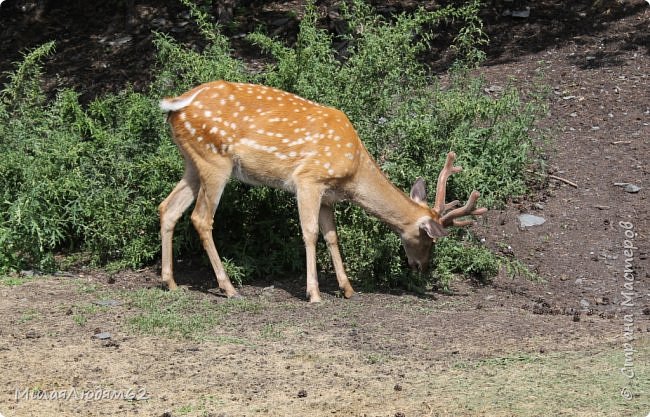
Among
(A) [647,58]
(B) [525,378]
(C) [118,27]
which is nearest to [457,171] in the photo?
(B) [525,378]

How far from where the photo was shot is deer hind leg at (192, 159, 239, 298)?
8.34m

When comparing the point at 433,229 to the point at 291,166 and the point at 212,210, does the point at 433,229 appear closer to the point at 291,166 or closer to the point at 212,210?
the point at 291,166

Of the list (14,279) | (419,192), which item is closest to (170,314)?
(14,279)

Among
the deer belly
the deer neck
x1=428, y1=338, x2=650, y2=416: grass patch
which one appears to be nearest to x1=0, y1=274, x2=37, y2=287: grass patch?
the deer belly

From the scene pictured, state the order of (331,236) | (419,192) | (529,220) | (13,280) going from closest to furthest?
(13,280) < (331,236) < (419,192) < (529,220)

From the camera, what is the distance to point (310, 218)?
8320mm

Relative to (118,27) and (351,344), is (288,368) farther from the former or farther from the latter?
(118,27)

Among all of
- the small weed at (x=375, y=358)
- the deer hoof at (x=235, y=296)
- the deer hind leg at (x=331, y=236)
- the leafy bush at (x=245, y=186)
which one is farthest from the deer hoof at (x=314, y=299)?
the small weed at (x=375, y=358)

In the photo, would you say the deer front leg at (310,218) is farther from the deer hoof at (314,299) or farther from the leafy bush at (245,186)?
the leafy bush at (245,186)

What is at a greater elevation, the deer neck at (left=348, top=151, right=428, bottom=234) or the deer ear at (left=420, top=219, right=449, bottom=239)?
the deer neck at (left=348, top=151, right=428, bottom=234)

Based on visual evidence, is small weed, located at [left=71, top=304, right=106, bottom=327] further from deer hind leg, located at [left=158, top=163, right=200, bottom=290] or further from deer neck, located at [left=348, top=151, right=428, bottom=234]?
deer neck, located at [left=348, top=151, right=428, bottom=234]

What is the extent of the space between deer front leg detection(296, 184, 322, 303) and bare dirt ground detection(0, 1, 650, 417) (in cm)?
14

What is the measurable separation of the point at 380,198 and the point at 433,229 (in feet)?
1.65

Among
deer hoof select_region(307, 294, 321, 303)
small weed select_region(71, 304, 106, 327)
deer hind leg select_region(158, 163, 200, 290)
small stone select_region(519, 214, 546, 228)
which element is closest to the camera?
small weed select_region(71, 304, 106, 327)
